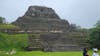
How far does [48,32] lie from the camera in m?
38.2

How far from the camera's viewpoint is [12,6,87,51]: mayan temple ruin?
33781 mm

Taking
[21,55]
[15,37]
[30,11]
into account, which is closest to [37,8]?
[30,11]

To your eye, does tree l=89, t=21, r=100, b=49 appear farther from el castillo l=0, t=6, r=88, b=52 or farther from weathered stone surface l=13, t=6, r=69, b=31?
weathered stone surface l=13, t=6, r=69, b=31

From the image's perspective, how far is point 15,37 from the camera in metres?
32.9

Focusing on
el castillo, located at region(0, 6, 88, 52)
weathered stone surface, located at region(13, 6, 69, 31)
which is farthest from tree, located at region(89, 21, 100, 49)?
weathered stone surface, located at region(13, 6, 69, 31)

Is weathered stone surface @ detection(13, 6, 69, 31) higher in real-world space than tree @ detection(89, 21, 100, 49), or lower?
higher

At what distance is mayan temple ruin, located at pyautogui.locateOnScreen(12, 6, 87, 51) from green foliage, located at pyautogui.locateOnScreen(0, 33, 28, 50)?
2.59 feet

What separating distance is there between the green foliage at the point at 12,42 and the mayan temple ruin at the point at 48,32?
0.79 m

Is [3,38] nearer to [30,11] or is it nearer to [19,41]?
[19,41]

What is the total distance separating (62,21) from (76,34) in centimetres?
563

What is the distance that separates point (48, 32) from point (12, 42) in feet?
24.7

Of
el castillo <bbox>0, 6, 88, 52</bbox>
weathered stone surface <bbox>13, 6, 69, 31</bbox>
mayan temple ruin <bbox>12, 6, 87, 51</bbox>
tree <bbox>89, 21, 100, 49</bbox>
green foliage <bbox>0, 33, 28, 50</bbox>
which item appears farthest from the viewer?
weathered stone surface <bbox>13, 6, 69, 31</bbox>

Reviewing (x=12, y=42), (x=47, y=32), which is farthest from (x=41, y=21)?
(x=12, y=42)

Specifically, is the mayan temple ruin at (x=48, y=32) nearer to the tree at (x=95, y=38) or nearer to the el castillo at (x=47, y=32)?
the el castillo at (x=47, y=32)
